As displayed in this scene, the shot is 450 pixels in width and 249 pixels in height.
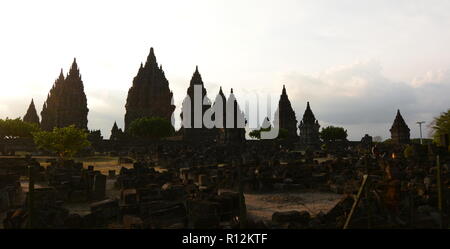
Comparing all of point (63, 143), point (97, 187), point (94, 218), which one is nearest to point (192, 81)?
point (63, 143)

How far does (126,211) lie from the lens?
1057cm

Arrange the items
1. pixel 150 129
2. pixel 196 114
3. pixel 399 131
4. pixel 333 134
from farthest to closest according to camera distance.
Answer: pixel 196 114
pixel 333 134
pixel 150 129
pixel 399 131

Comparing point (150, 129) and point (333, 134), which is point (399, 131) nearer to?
point (333, 134)

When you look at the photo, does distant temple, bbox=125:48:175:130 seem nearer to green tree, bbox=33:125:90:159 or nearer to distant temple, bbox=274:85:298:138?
distant temple, bbox=274:85:298:138

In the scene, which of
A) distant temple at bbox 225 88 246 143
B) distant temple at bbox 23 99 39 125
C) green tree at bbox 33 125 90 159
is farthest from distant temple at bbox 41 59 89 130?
green tree at bbox 33 125 90 159

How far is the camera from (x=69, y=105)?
8750 cm

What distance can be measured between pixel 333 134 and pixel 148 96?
49.2 m

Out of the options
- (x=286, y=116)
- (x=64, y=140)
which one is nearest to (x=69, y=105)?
(x=286, y=116)

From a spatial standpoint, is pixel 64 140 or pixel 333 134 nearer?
pixel 64 140

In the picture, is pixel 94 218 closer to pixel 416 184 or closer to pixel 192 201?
pixel 192 201

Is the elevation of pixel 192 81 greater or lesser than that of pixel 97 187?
greater

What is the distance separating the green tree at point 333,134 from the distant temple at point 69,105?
6278 centimetres

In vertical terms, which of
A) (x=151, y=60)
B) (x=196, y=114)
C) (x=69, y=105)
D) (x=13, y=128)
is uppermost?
(x=151, y=60)
